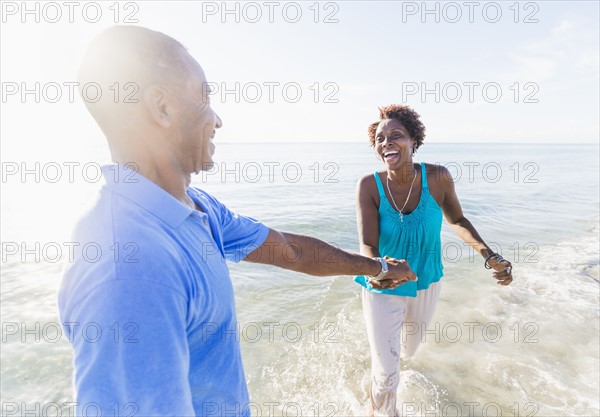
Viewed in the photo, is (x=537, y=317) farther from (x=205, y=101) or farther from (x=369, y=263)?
(x=205, y=101)

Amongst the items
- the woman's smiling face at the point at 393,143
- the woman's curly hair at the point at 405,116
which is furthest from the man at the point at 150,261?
the woman's curly hair at the point at 405,116

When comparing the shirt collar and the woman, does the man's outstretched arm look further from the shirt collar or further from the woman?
the shirt collar

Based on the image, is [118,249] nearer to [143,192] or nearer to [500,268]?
[143,192]

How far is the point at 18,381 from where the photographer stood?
155 inches

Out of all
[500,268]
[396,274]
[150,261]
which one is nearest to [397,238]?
[396,274]

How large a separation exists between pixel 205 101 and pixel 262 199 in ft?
42.6

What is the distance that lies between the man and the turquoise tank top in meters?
1.79

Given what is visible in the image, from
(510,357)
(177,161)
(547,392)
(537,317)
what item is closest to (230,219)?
(177,161)

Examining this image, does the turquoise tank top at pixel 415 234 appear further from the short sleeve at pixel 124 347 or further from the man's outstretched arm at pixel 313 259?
the short sleeve at pixel 124 347

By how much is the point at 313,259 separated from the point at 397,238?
1.05 meters

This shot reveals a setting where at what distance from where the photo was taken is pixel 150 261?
922mm

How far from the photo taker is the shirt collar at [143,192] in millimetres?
1041

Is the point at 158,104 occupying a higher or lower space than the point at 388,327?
higher

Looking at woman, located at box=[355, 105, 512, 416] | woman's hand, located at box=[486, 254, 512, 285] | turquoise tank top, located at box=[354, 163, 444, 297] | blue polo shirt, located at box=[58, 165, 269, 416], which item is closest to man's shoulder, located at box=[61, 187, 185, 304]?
blue polo shirt, located at box=[58, 165, 269, 416]
